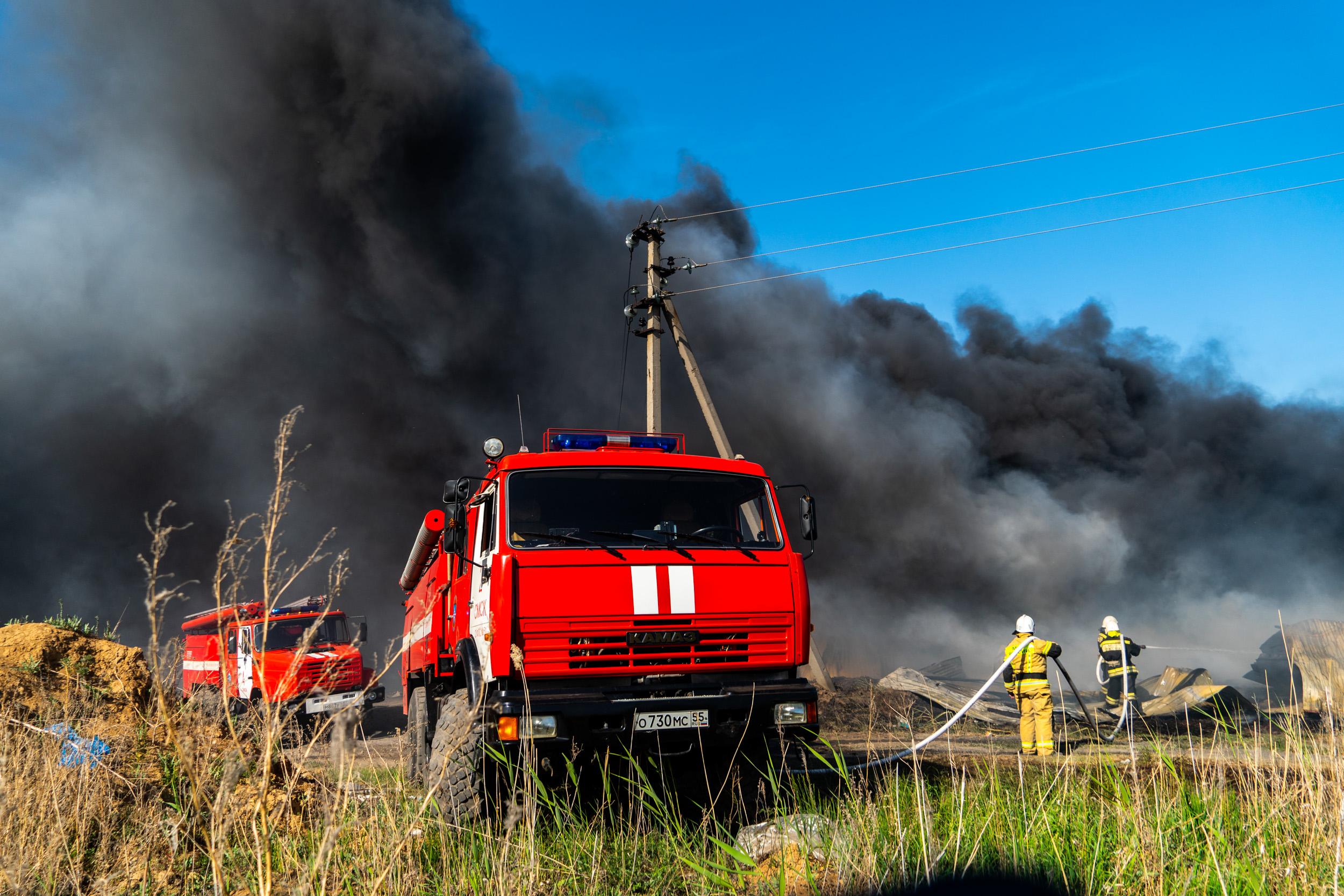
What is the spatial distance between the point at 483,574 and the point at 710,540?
1.46 metres

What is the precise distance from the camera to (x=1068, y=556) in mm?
25922

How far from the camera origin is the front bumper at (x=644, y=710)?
14.8 feet

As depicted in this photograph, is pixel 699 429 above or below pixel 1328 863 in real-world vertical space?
above

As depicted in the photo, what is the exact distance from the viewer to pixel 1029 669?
8.16m

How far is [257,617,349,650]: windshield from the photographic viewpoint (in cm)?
1263

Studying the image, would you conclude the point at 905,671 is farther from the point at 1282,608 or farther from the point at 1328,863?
the point at 1282,608

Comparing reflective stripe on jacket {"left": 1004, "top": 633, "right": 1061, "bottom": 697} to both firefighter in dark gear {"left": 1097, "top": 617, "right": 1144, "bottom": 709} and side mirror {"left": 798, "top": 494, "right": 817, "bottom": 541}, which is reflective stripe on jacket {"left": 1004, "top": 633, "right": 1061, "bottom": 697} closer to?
firefighter in dark gear {"left": 1097, "top": 617, "right": 1144, "bottom": 709}

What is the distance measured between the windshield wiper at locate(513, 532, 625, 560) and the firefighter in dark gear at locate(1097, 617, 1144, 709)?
23.0 feet

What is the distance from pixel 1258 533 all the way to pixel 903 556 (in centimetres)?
1016

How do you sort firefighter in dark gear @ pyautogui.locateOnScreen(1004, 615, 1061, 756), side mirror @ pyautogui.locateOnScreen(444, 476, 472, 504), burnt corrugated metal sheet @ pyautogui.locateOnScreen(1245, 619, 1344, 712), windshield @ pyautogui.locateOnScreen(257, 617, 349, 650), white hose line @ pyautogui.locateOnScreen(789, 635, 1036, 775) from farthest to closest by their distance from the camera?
windshield @ pyautogui.locateOnScreen(257, 617, 349, 650) < burnt corrugated metal sheet @ pyautogui.locateOnScreen(1245, 619, 1344, 712) < firefighter in dark gear @ pyautogui.locateOnScreen(1004, 615, 1061, 756) < side mirror @ pyautogui.locateOnScreen(444, 476, 472, 504) < white hose line @ pyautogui.locateOnScreen(789, 635, 1036, 775)

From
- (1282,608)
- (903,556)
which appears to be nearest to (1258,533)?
(1282,608)

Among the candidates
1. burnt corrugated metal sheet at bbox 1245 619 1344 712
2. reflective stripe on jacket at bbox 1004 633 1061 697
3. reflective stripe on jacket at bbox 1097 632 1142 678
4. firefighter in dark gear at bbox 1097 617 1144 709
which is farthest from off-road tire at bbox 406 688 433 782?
burnt corrugated metal sheet at bbox 1245 619 1344 712

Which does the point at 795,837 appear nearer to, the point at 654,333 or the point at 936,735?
the point at 936,735

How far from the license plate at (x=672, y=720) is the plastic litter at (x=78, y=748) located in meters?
2.59
